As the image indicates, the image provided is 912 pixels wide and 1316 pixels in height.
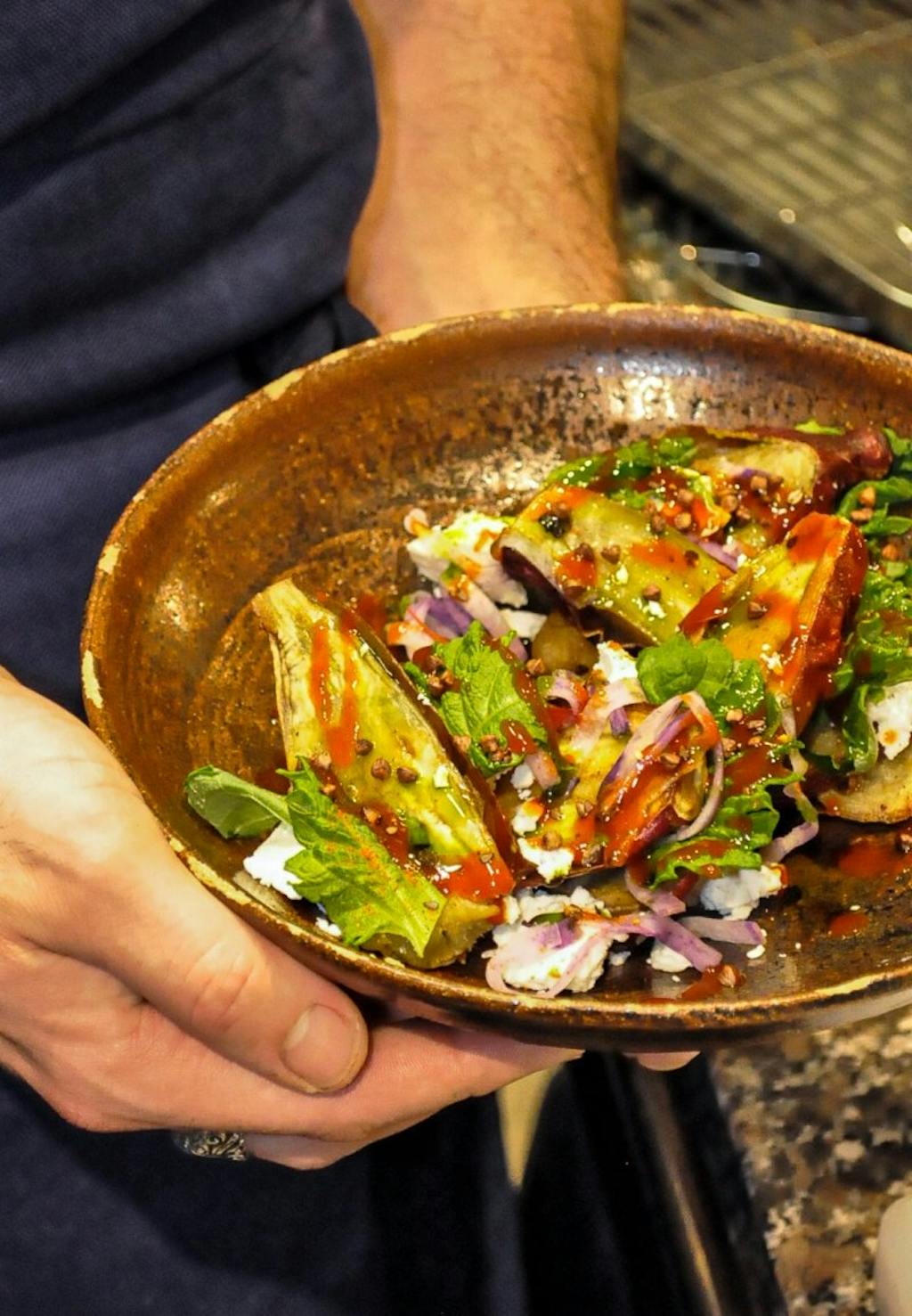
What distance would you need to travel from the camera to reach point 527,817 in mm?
1377

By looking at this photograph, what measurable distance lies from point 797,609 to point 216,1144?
100cm

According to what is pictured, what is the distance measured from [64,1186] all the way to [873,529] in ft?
4.51

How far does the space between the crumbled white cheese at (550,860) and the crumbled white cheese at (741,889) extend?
0.50 feet

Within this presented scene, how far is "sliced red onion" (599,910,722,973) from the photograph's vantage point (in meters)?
1.28

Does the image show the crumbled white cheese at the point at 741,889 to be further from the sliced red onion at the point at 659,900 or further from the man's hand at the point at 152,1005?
the man's hand at the point at 152,1005

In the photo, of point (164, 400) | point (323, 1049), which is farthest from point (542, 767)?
point (164, 400)

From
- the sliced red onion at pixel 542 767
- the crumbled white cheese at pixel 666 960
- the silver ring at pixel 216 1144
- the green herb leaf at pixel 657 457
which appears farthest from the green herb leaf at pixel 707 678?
the silver ring at pixel 216 1144

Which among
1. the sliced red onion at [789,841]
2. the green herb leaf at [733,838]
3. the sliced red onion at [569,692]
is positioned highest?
the sliced red onion at [569,692]

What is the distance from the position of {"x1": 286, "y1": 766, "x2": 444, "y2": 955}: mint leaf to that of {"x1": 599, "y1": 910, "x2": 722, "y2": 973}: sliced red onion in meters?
0.20

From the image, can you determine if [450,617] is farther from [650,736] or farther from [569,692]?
[650,736]

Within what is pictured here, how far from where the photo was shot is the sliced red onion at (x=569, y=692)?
56.7 inches

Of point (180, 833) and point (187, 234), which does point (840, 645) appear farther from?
point (187, 234)

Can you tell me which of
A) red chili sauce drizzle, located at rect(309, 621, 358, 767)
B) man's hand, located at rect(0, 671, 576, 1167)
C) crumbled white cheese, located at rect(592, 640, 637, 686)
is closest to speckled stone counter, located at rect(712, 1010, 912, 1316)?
Answer: man's hand, located at rect(0, 671, 576, 1167)

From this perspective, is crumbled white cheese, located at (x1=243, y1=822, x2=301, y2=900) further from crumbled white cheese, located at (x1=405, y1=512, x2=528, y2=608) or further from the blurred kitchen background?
the blurred kitchen background
